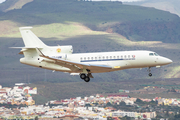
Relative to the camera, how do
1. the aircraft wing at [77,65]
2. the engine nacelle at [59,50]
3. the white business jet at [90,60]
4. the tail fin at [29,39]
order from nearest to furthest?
the aircraft wing at [77,65] < the white business jet at [90,60] < the engine nacelle at [59,50] < the tail fin at [29,39]

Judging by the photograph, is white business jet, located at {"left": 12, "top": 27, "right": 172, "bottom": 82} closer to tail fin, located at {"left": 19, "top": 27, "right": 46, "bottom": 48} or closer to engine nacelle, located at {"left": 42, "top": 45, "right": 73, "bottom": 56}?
engine nacelle, located at {"left": 42, "top": 45, "right": 73, "bottom": 56}

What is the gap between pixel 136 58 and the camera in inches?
2744

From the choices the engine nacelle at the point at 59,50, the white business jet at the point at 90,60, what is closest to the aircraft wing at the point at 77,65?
the white business jet at the point at 90,60

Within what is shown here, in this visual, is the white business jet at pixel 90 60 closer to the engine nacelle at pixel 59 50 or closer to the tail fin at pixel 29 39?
the engine nacelle at pixel 59 50

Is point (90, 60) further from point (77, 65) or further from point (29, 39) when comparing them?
point (29, 39)

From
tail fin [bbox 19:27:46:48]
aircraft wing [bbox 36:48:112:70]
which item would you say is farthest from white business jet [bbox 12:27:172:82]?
tail fin [bbox 19:27:46:48]

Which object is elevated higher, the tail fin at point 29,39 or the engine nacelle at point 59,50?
the tail fin at point 29,39

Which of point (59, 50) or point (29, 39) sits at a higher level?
point (29, 39)

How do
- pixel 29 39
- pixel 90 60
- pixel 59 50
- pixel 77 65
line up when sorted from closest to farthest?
pixel 77 65, pixel 90 60, pixel 59 50, pixel 29 39

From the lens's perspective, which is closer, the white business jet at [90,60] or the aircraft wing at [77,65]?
the aircraft wing at [77,65]

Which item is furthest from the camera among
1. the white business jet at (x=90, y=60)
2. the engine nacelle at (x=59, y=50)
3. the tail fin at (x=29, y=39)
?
the tail fin at (x=29, y=39)

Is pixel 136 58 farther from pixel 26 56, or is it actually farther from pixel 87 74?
pixel 26 56

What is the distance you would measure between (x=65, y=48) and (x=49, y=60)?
149 inches

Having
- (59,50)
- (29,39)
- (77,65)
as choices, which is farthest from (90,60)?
(29,39)
